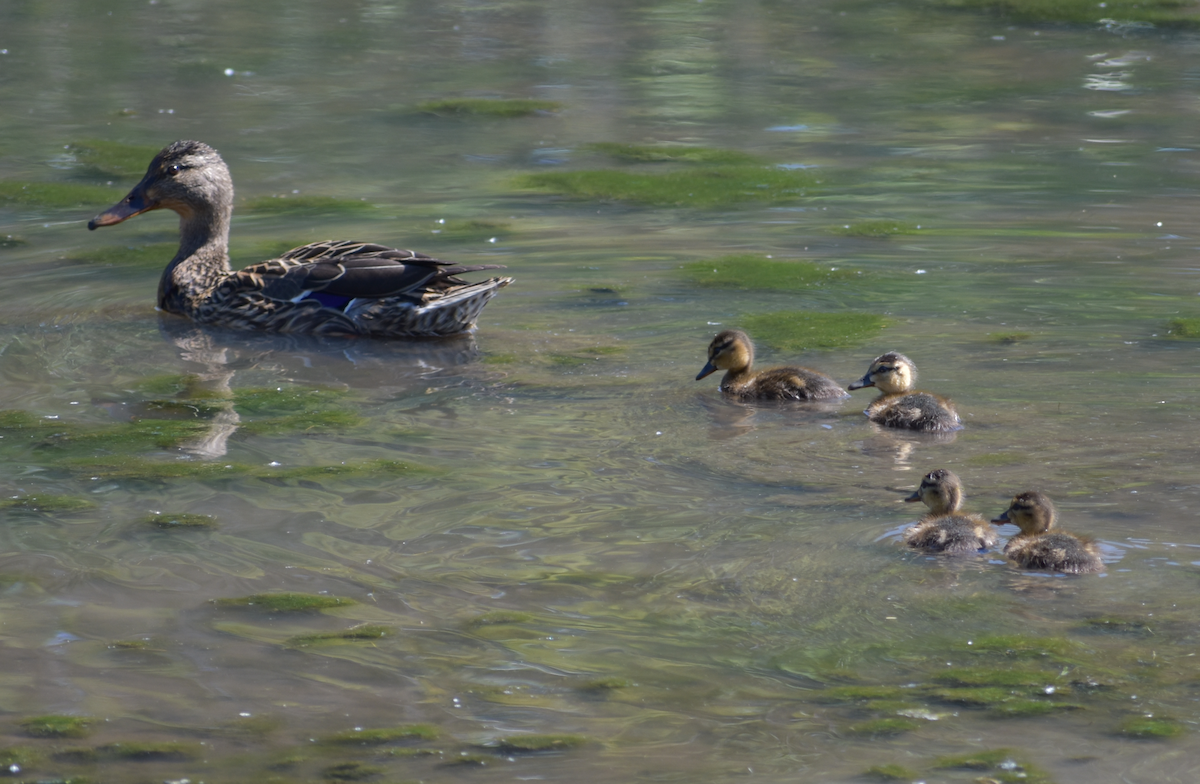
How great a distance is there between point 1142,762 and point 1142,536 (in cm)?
157

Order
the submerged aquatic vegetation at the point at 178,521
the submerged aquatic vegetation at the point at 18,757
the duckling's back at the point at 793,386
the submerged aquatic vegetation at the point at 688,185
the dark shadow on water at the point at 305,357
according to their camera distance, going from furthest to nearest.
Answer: the submerged aquatic vegetation at the point at 688,185 → the dark shadow on water at the point at 305,357 → the duckling's back at the point at 793,386 → the submerged aquatic vegetation at the point at 178,521 → the submerged aquatic vegetation at the point at 18,757

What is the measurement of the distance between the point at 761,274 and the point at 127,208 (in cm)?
402

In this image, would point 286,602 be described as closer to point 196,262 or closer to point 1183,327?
point 196,262

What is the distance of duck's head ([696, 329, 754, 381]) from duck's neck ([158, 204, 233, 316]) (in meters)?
3.31

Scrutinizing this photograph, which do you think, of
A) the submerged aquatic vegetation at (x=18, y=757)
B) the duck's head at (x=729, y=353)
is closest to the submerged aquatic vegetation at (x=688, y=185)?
the duck's head at (x=729, y=353)

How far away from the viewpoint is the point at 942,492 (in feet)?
18.9

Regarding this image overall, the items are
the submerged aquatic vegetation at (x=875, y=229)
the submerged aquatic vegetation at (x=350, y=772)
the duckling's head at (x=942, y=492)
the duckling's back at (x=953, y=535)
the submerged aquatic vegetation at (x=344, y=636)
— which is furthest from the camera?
the submerged aquatic vegetation at (x=875, y=229)

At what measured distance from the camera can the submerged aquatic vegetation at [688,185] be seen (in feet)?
38.7

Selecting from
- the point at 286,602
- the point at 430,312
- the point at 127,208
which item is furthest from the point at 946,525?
the point at 127,208

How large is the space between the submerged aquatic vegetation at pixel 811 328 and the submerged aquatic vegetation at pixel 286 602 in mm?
3773

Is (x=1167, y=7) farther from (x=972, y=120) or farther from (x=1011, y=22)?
(x=972, y=120)

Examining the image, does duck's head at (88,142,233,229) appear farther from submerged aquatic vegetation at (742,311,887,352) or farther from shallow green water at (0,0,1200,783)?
submerged aquatic vegetation at (742,311,887,352)

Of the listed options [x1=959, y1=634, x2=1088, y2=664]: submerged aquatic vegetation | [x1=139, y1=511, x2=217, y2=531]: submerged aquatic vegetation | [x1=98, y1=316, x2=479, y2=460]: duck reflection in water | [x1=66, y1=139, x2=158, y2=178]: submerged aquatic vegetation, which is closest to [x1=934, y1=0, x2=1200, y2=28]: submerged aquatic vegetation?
[x1=66, y1=139, x2=158, y2=178]: submerged aquatic vegetation

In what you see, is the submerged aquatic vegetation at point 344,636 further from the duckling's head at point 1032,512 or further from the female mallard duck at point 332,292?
the female mallard duck at point 332,292
